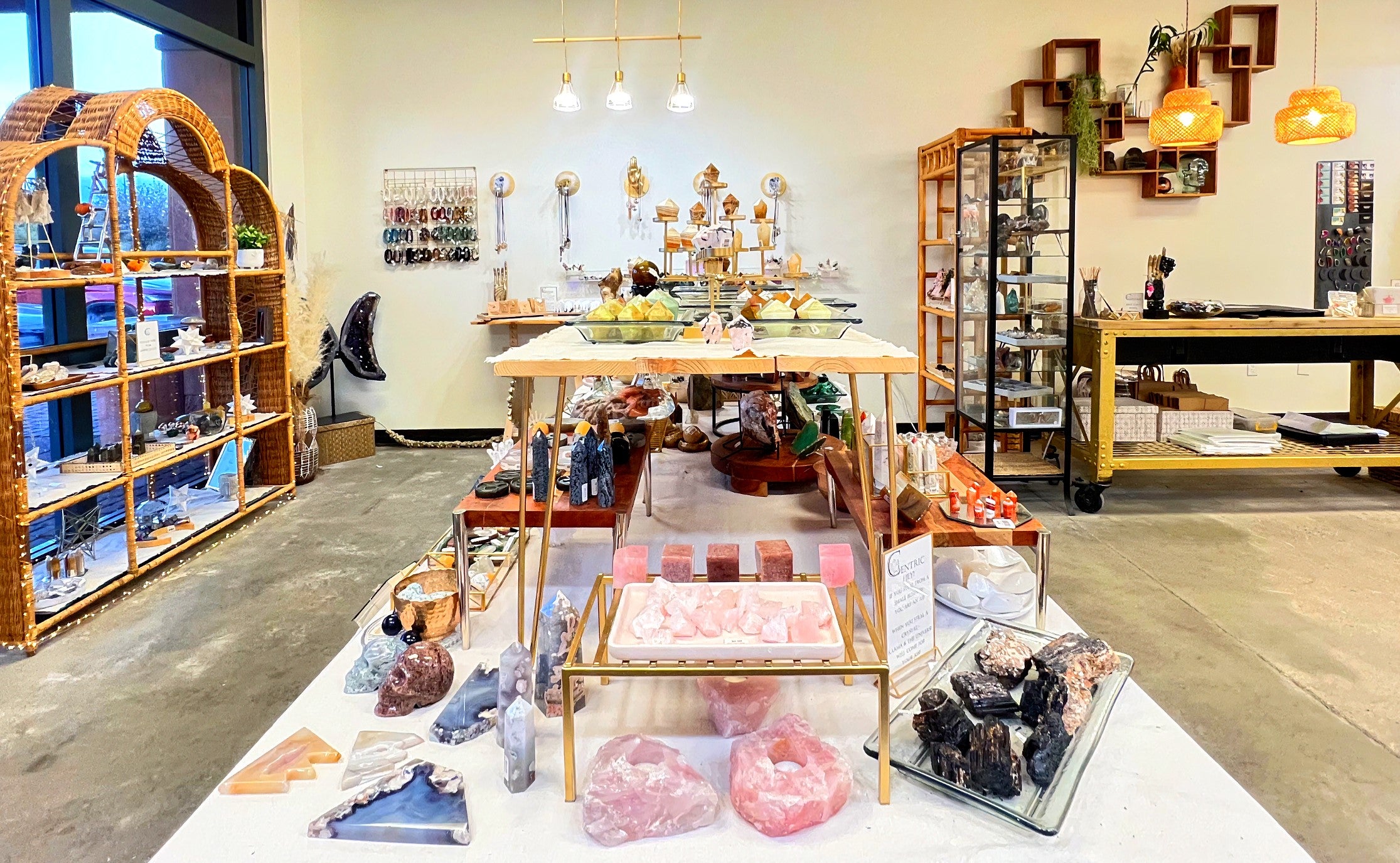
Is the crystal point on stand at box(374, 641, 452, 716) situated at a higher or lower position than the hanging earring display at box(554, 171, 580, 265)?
lower

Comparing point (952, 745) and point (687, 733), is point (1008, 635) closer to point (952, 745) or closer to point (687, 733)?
point (952, 745)

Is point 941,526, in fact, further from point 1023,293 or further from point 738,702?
point 1023,293

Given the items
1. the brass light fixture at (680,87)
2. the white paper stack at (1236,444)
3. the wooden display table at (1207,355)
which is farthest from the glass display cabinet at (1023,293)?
the brass light fixture at (680,87)

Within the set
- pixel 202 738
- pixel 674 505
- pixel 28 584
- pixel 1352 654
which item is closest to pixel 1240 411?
pixel 1352 654

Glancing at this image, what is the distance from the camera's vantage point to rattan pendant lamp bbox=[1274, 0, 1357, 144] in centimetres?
557

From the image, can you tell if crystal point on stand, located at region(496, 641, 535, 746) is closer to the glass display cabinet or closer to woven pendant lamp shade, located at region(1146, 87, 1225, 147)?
the glass display cabinet

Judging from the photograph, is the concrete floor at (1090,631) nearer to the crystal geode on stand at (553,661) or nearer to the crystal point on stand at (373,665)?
the crystal point on stand at (373,665)

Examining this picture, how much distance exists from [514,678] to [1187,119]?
5.27 meters

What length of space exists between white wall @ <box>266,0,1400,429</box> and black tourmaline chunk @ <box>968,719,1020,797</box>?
19.3ft

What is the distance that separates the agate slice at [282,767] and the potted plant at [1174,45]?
695cm

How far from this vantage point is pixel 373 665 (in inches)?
102

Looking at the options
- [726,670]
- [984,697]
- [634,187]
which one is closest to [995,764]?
[984,697]

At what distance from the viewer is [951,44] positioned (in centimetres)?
731

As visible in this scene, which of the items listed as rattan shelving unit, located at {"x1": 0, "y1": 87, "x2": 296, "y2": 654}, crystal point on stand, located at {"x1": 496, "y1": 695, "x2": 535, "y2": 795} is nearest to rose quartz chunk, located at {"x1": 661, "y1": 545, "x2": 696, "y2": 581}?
crystal point on stand, located at {"x1": 496, "y1": 695, "x2": 535, "y2": 795}
